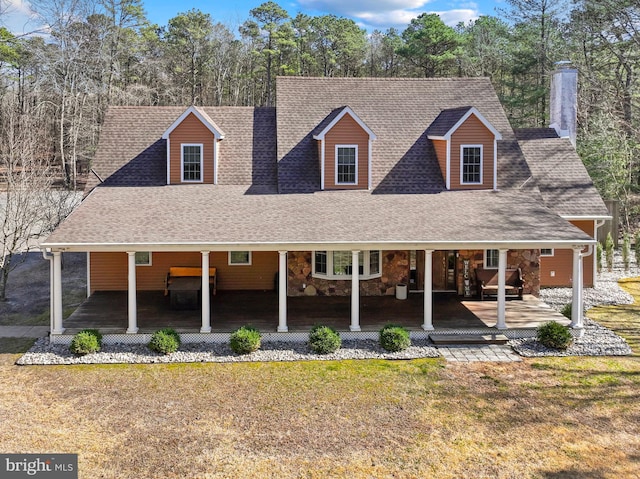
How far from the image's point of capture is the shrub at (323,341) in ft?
44.9

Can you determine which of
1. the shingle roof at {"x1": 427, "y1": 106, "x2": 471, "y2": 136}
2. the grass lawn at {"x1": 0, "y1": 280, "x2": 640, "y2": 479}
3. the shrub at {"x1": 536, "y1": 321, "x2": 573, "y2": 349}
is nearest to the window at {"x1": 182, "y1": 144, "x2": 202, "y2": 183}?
the grass lawn at {"x1": 0, "y1": 280, "x2": 640, "y2": 479}

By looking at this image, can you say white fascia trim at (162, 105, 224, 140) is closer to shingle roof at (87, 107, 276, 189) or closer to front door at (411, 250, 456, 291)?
shingle roof at (87, 107, 276, 189)

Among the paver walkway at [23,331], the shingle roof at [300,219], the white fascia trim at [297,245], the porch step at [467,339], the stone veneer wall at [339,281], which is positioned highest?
the shingle roof at [300,219]

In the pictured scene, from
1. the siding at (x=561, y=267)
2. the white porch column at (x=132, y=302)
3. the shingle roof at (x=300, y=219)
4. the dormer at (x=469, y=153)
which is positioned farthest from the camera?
the siding at (x=561, y=267)

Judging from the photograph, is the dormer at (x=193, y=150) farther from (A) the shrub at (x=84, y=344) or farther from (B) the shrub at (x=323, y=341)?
(B) the shrub at (x=323, y=341)

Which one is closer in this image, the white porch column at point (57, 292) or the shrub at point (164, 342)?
the shrub at point (164, 342)

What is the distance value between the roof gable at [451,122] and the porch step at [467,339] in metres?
7.00

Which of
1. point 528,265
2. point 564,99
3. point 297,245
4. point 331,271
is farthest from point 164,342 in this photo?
point 564,99

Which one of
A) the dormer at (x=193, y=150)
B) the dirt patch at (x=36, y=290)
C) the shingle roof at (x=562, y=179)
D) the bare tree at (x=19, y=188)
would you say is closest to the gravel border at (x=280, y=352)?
the dirt patch at (x=36, y=290)

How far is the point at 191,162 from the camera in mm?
18844

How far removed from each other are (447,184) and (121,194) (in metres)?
10.4

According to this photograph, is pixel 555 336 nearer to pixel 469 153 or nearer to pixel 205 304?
pixel 469 153

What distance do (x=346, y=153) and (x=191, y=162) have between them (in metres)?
5.11

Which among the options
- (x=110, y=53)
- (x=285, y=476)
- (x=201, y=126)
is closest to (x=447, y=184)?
(x=201, y=126)
